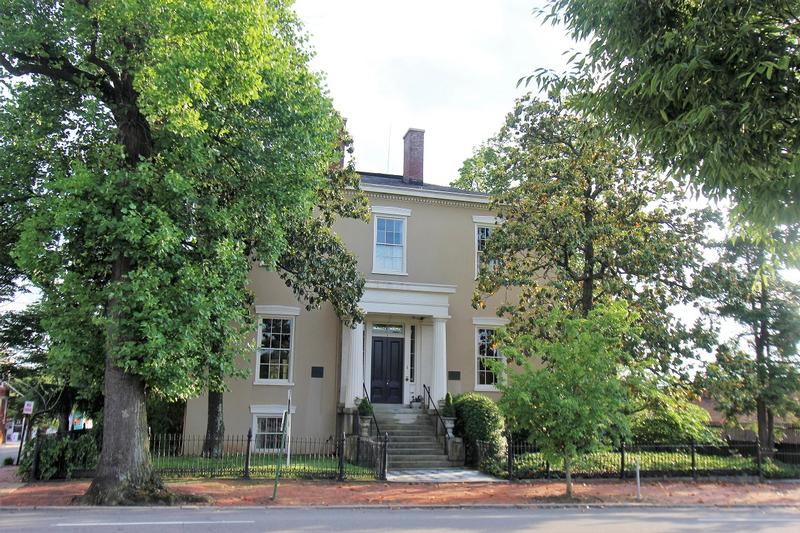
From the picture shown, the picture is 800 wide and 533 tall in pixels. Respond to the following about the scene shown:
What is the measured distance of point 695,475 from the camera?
18422 mm

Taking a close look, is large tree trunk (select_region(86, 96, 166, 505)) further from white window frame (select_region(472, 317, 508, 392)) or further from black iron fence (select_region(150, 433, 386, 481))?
white window frame (select_region(472, 317, 508, 392))

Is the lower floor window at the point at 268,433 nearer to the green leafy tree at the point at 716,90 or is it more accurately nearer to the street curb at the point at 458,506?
the street curb at the point at 458,506

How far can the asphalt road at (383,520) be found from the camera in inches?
400

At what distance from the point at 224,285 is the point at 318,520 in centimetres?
472

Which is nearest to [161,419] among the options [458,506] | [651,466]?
[458,506]

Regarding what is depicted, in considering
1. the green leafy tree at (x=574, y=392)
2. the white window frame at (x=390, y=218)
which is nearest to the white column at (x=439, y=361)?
the white window frame at (x=390, y=218)

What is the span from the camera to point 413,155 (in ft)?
82.6

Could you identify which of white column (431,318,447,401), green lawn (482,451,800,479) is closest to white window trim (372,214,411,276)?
white column (431,318,447,401)

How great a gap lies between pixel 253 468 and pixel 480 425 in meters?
6.42

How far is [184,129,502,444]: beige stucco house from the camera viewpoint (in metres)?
21.1

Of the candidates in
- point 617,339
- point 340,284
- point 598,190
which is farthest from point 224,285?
point 598,190

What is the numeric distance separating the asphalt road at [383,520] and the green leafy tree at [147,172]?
1523 mm

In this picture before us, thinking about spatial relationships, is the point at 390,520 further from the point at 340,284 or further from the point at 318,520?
the point at 340,284

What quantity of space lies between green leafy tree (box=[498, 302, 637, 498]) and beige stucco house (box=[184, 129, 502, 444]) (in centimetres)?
635
